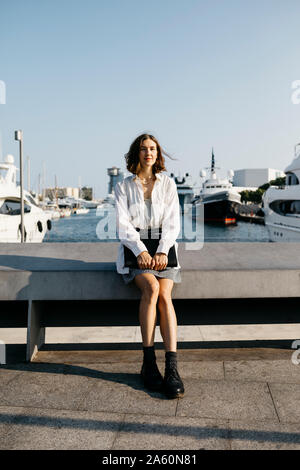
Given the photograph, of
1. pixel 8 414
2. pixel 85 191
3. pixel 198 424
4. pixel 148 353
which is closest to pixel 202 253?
pixel 148 353

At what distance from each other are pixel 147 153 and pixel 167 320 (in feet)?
4.27

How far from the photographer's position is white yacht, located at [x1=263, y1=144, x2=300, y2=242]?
26031 millimetres

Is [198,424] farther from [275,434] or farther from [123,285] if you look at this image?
[123,285]

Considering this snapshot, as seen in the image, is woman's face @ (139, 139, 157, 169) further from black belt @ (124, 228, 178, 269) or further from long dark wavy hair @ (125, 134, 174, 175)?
black belt @ (124, 228, 178, 269)

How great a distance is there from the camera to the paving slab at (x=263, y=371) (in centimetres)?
247

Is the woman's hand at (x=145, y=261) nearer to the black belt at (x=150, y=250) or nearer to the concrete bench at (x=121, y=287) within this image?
the black belt at (x=150, y=250)

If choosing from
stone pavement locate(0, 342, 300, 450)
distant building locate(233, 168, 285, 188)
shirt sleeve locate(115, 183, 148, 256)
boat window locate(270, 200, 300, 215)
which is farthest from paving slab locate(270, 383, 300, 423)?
distant building locate(233, 168, 285, 188)

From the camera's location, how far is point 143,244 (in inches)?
105

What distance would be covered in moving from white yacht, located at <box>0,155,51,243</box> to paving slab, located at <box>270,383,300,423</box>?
21.6 meters

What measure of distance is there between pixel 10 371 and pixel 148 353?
100 cm

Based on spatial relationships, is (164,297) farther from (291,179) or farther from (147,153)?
(291,179)

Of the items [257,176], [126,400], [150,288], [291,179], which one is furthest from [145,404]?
[257,176]

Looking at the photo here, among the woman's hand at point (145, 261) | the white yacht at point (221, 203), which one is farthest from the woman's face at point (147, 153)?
the white yacht at point (221, 203)

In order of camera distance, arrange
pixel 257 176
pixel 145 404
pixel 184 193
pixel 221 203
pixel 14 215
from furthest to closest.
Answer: pixel 257 176 < pixel 184 193 < pixel 221 203 < pixel 14 215 < pixel 145 404
